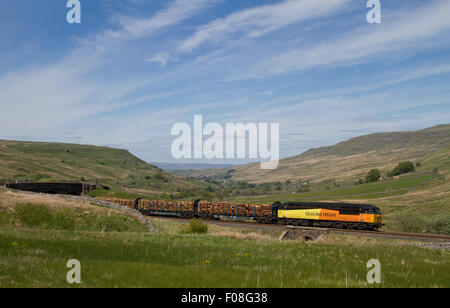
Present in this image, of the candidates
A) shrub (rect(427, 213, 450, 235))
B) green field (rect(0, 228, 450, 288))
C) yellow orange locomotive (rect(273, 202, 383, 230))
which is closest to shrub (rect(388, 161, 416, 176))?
shrub (rect(427, 213, 450, 235))

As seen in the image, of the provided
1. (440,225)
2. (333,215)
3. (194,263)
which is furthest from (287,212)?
(194,263)

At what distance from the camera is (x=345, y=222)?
1848 inches

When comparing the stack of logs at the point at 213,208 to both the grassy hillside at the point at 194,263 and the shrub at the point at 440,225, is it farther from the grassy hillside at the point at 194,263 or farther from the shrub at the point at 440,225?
the grassy hillside at the point at 194,263

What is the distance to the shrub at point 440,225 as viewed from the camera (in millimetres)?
49219

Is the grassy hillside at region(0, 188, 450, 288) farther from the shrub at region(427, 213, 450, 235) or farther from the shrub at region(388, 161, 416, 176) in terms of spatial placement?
the shrub at region(388, 161, 416, 176)

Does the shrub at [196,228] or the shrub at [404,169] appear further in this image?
the shrub at [404,169]

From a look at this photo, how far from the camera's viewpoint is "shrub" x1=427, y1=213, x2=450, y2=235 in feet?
161

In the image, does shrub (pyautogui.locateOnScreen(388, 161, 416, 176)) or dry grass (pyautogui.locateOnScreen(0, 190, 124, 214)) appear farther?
shrub (pyautogui.locateOnScreen(388, 161, 416, 176))

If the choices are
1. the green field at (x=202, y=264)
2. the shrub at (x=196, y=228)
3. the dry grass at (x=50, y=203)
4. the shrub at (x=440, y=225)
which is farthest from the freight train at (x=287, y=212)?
the dry grass at (x=50, y=203)

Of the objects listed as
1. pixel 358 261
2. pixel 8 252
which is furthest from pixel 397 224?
pixel 8 252

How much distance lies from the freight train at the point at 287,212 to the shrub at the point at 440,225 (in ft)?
29.2

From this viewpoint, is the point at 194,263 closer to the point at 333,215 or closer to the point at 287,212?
the point at 333,215
